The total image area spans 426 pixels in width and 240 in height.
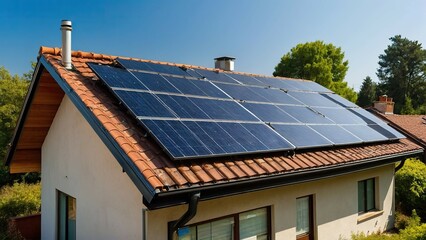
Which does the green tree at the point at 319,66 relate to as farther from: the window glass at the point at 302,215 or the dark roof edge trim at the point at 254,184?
the window glass at the point at 302,215

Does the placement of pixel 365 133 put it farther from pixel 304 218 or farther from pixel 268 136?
pixel 268 136

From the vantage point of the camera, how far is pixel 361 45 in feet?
59.7

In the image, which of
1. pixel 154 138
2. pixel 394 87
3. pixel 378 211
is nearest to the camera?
pixel 154 138

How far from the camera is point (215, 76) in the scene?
10.1m

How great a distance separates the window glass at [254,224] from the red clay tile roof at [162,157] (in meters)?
1.32

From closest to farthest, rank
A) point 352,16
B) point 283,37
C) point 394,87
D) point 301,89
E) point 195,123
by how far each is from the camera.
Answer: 1. point 195,123
2. point 301,89
3. point 352,16
4. point 283,37
5. point 394,87

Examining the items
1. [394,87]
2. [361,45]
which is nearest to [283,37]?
[361,45]

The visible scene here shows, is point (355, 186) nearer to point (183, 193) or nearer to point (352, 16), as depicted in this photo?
point (183, 193)

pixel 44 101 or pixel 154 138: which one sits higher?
pixel 44 101

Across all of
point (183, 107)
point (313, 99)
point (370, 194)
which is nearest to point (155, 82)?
point (183, 107)

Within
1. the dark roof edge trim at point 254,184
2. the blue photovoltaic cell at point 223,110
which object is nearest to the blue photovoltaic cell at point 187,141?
the dark roof edge trim at point 254,184

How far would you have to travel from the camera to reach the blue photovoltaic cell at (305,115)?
9.19 m

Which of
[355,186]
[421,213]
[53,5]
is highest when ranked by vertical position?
[53,5]

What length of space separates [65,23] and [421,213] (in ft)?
46.9
